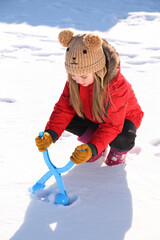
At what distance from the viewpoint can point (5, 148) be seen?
1.65 meters

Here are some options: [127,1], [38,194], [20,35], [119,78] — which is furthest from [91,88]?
[127,1]

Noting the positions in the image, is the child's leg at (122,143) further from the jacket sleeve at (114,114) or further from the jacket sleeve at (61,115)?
the jacket sleeve at (61,115)

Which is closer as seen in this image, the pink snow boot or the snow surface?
the snow surface

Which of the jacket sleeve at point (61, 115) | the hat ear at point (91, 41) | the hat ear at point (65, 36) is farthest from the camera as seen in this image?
the jacket sleeve at point (61, 115)

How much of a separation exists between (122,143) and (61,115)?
34 centimetres

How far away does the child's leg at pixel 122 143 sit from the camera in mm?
1469

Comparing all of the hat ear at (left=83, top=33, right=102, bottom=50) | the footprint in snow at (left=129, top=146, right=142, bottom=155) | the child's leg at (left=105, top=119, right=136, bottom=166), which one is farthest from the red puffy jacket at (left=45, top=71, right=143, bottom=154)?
the footprint in snow at (left=129, top=146, right=142, bottom=155)

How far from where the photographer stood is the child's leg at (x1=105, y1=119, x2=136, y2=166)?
1.47 m

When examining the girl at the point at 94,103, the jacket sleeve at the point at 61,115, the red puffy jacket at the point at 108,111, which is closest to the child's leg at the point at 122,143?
the girl at the point at 94,103

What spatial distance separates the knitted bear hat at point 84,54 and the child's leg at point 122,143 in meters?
0.38

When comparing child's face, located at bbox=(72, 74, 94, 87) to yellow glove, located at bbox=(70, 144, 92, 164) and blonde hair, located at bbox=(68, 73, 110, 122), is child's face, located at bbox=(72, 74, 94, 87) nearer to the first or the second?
blonde hair, located at bbox=(68, 73, 110, 122)


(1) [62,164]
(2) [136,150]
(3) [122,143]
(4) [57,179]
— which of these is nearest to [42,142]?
(4) [57,179]

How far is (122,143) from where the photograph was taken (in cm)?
147

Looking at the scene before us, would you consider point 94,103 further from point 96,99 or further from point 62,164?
point 62,164
